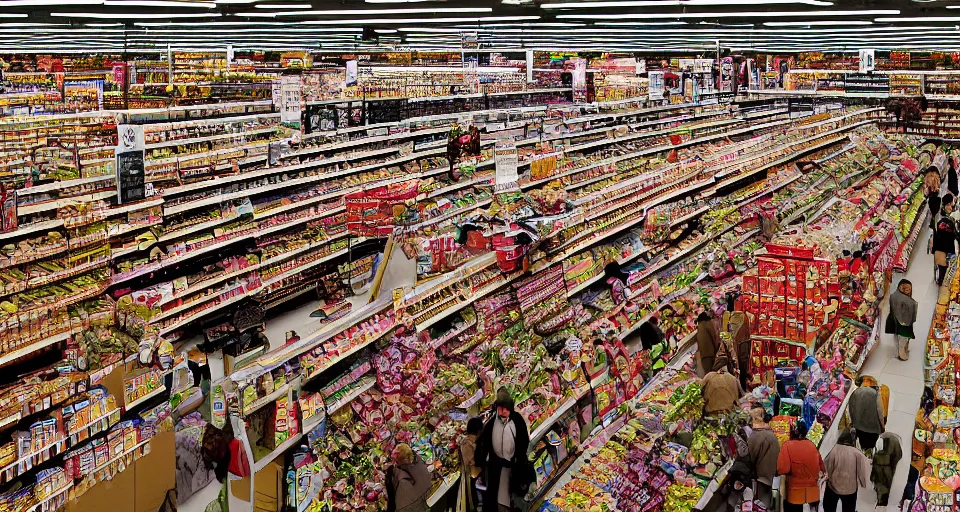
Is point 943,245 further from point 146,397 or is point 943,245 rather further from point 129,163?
point 146,397

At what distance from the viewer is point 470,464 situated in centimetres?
558

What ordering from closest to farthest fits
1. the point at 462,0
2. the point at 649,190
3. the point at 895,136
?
1. the point at 462,0
2. the point at 649,190
3. the point at 895,136

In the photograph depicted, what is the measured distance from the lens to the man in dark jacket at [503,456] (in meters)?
5.43

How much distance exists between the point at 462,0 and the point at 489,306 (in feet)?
14.2

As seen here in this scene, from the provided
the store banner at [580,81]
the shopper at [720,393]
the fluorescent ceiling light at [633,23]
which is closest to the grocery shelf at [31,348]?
the shopper at [720,393]

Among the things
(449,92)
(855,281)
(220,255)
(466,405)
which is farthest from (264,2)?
(855,281)

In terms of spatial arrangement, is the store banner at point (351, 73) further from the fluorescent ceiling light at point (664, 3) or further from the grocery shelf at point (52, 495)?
the grocery shelf at point (52, 495)

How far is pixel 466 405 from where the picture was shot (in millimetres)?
5738

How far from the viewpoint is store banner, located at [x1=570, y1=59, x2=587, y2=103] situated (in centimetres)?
1466

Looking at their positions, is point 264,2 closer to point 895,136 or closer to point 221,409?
point 221,409

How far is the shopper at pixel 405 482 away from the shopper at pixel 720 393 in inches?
87.4

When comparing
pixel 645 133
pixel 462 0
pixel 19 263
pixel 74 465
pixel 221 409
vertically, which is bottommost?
pixel 74 465

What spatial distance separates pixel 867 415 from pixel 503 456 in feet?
8.93

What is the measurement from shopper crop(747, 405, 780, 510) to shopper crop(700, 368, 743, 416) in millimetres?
420
